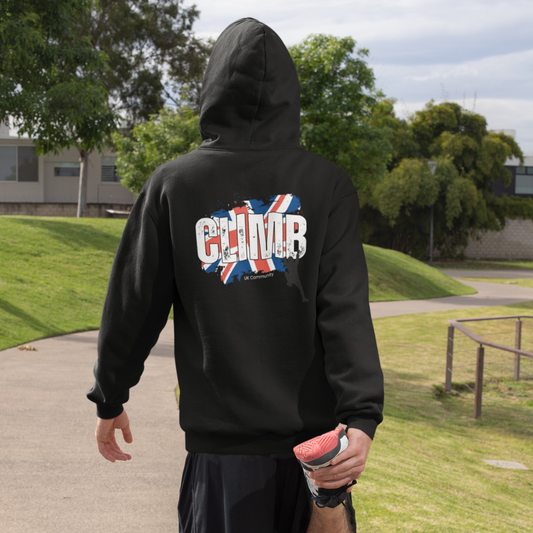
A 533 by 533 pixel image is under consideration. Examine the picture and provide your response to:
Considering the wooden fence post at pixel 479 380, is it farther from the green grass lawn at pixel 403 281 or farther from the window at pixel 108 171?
the window at pixel 108 171

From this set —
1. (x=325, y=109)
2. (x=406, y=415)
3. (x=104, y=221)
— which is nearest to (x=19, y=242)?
(x=104, y=221)

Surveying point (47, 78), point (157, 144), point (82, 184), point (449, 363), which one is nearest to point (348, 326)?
point (449, 363)

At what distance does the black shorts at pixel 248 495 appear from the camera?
1.57 metres

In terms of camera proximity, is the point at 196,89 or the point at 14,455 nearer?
the point at 14,455

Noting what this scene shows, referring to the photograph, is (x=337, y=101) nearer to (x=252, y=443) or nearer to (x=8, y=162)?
(x=252, y=443)

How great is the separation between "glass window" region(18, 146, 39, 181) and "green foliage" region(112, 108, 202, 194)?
1404 centimetres

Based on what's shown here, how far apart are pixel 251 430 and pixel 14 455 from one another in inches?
127

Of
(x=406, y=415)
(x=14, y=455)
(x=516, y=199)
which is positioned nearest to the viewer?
(x=14, y=455)

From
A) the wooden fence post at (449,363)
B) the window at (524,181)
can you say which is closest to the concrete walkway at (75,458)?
the wooden fence post at (449,363)

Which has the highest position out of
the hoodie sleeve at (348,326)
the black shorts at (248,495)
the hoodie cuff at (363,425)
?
the hoodie sleeve at (348,326)

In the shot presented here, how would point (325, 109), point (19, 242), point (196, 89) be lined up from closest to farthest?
point (19, 242), point (325, 109), point (196, 89)

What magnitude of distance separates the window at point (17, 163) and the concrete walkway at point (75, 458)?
31.0m

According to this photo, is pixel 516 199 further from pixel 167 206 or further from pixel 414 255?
pixel 167 206

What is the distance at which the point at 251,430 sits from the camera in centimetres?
159
